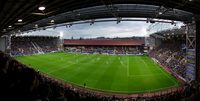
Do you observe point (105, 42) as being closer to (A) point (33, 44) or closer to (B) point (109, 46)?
(B) point (109, 46)

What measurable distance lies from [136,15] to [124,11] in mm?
2763

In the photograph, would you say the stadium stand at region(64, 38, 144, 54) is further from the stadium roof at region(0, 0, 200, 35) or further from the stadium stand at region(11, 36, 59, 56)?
the stadium roof at region(0, 0, 200, 35)

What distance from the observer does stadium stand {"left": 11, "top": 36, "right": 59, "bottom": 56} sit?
281ft

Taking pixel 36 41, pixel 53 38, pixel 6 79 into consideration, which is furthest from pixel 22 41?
pixel 6 79

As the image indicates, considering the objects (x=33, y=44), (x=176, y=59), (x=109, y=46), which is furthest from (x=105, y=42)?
(x=176, y=59)

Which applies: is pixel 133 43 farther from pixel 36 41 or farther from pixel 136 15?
pixel 136 15

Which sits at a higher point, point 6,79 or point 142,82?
point 6,79

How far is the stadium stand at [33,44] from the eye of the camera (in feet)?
281

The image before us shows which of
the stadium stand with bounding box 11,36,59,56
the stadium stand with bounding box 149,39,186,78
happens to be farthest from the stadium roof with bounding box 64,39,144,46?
the stadium stand with bounding box 149,39,186,78

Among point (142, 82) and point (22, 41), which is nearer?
point (142, 82)

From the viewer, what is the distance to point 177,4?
1944cm

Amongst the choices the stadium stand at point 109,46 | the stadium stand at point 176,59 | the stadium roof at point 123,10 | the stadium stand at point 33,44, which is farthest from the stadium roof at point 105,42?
the stadium roof at point 123,10

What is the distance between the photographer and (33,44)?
96.1m

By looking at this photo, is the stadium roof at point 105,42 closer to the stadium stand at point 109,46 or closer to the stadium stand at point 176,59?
the stadium stand at point 109,46
